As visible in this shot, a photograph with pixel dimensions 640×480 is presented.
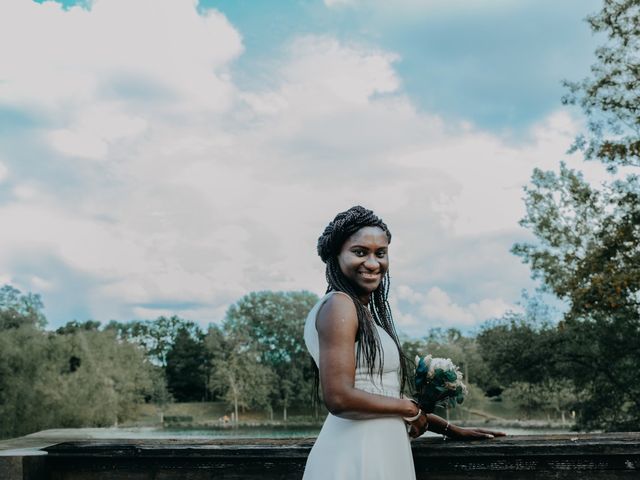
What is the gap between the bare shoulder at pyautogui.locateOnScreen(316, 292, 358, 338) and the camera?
218 centimetres

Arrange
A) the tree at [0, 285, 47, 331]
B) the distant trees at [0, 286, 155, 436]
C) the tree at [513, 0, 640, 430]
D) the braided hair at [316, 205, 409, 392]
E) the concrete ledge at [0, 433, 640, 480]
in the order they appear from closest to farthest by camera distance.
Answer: the braided hair at [316, 205, 409, 392]
the concrete ledge at [0, 433, 640, 480]
the tree at [513, 0, 640, 430]
the distant trees at [0, 286, 155, 436]
the tree at [0, 285, 47, 331]

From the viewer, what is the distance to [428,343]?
163 feet

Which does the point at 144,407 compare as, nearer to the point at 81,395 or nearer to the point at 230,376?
the point at 230,376

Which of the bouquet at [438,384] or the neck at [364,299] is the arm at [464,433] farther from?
the neck at [364,299]

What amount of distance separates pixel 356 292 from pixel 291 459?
91 cm

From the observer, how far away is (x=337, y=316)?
220cm

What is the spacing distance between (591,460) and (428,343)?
48033mm

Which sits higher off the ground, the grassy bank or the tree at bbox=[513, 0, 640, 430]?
the tree at bbox=[513, 0, 640, 430]

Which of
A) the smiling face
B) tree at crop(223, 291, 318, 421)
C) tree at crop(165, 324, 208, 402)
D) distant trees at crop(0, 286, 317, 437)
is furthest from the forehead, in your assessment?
tree at crop(165, 324, 208, 402)

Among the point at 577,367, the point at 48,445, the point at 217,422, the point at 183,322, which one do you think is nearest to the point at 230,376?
the point at 217,422

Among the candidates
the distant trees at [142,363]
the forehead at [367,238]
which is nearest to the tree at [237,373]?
the distant trees at [142,363]

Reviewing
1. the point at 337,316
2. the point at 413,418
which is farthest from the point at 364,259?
the point at 413,418

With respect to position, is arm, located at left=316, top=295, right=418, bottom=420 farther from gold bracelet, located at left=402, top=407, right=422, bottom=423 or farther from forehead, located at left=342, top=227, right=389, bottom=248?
forehead, located at left=342, top=227, right=389, bottom=248

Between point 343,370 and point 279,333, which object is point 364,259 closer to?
point 343,370
